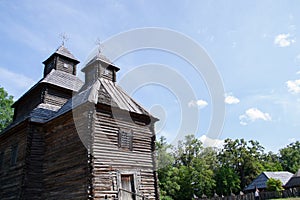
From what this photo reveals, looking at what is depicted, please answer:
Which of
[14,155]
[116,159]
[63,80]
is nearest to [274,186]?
[116,159]

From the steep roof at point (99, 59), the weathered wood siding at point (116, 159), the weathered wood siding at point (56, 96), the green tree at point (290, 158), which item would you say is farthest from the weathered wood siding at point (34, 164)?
the green tree at point (290, 158)

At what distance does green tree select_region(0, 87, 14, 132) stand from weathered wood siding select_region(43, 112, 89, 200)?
867 inches

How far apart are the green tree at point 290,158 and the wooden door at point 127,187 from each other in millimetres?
59617

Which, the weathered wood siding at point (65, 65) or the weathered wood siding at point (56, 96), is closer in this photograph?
the weathered wood siding at point (56, 96)

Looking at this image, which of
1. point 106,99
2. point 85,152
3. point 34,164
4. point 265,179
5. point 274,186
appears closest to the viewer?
point 85,152

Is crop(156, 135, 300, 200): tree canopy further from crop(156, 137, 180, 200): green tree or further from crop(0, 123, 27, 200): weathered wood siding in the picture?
crop(0, 123, 27, 200): weathered wood siding

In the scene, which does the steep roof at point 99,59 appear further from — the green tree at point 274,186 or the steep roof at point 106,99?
the green tree at point 274,186

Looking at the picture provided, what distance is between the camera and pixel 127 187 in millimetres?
13617

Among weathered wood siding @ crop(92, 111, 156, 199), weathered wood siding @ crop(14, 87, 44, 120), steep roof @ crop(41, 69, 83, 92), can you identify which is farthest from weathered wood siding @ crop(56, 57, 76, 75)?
weathered wood siding @ crop(92, 111, 156, 199)

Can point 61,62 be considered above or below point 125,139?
above

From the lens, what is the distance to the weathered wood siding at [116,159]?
1261 cm

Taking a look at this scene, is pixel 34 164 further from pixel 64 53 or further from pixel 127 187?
pixel 64 53

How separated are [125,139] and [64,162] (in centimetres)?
339

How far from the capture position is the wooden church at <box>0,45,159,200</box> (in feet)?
41.9
